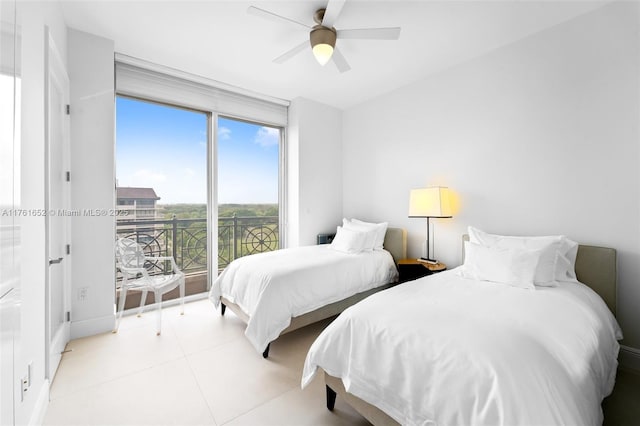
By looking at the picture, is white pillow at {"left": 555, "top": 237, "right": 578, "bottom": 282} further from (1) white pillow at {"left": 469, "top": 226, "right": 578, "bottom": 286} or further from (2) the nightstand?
(2) the nightstand

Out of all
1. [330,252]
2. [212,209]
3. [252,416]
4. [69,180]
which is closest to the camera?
[252,416]

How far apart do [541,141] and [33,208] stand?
388 cm

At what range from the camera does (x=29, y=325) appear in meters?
1.46

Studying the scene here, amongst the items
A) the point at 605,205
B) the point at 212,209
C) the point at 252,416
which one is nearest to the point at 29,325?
the point at 252,416

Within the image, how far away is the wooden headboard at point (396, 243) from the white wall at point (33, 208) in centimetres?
329

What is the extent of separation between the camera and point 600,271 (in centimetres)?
212

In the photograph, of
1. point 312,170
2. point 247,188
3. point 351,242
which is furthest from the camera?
point 312,170

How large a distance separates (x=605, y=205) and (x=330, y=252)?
2500mm

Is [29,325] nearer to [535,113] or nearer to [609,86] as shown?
[535,113]

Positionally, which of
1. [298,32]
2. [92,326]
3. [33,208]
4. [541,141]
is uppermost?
[298,32]

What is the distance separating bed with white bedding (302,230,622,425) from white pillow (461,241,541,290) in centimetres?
13

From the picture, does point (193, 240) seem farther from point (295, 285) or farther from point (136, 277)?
point (295, 285)

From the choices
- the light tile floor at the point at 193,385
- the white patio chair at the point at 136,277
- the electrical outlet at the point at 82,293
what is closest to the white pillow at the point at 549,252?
the light tile floor at the point at 193,385

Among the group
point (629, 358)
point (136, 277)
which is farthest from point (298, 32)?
point (629, 358)
